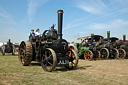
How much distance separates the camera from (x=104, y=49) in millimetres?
13500

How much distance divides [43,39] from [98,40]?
813cm

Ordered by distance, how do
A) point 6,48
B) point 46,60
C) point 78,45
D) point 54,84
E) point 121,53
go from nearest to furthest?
point 54,84 < point 46,60 < point 78,45 < point 121,53 < point 6,48

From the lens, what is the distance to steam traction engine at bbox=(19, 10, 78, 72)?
20.0 ft

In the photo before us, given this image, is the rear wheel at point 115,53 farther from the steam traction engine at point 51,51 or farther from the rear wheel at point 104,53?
the steam traction engine at point 51,51

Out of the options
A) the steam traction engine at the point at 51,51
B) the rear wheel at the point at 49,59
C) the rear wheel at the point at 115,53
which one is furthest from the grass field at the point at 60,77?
the rear wheel at the point at 115,53

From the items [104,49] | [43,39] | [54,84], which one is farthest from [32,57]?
[104,49]

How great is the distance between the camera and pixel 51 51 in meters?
5.70

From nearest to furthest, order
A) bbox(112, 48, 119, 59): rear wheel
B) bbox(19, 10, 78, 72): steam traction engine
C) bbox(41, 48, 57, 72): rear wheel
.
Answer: bbox(41, 48, 57, 72): rear wheel, bbox(19, 10, 78, 72): steam traction engine, bbox(112, 48, 119, 59): rear wheel

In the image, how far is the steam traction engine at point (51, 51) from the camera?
6.11 meters

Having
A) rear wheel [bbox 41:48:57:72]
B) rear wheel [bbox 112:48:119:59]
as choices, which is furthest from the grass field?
rear wheel [bbox 112:48:119:59]

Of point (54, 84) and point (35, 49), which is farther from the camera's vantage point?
point (35, 49)

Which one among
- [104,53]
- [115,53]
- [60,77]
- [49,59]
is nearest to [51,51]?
[49,59]

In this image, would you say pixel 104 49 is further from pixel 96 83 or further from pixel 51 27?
pixel 96 83

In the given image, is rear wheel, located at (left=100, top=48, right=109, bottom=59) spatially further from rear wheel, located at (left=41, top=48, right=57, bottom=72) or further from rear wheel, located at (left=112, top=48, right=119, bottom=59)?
rear wheel, located at (left=41, top=48, right=57, bottom=72)
